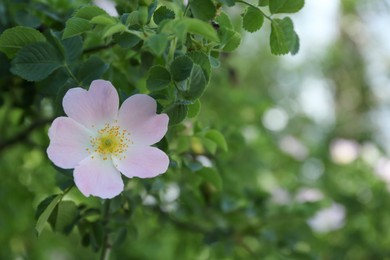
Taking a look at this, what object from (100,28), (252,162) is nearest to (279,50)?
(100,28)

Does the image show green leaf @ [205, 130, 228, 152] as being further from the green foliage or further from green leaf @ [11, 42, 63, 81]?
green leaf @ [11, 42, 63, 81]

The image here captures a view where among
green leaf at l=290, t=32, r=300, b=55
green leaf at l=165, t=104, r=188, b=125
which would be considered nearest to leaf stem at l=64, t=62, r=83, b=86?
green leaf at l=165, t=104, r=188, b=125

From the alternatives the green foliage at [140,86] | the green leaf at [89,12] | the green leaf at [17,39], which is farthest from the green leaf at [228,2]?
the green leaf at [17,39]

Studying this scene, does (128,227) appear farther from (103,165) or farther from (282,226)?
(282,226)

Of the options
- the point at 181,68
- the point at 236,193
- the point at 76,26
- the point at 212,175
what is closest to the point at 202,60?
the point at 181,68

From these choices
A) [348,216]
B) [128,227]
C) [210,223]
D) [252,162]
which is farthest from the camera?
[348,216]

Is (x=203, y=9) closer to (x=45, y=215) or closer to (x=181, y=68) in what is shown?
(x=181, y=68)
